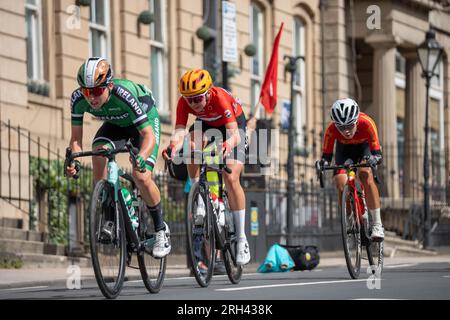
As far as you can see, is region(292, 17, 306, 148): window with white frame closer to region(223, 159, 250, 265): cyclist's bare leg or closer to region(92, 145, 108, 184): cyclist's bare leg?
region(223, 159, 250, 265): cyclist's bare leg

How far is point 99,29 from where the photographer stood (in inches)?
1026

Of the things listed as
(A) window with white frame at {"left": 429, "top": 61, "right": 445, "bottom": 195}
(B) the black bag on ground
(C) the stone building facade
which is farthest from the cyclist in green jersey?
(A) window with white frame at {"left": 429, "top": 61, "right": 445, "bottom": 195}

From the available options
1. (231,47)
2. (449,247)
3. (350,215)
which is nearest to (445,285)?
(350,215)

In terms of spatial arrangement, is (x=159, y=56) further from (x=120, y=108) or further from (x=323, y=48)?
(x=120, y=108)

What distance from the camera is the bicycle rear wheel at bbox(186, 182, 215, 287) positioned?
13.1 m

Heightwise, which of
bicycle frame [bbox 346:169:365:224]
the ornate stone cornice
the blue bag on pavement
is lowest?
the blue bag on pavement

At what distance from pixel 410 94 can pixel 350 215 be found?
80.7 ft

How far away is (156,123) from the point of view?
12.6m

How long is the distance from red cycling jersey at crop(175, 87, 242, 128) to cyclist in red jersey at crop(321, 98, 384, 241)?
5.09ft

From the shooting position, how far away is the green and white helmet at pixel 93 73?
38.7 feet

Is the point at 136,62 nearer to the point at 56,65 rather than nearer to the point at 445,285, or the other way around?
the point at 56,65

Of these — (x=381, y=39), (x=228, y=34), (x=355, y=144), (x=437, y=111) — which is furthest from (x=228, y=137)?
(x=437, y=111)

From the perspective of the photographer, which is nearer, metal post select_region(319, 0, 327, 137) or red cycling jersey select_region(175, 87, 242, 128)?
red cycling jersey select_region(175, 87, 242, 128)
